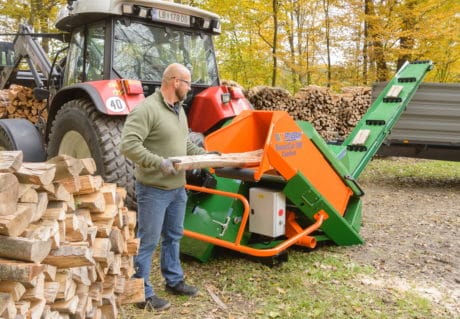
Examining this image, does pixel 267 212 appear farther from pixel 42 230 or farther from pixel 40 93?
pixel 40 93

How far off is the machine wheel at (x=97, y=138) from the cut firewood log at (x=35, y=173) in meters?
1.81

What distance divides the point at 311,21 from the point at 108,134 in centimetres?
1229

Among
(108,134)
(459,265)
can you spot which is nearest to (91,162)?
(108,134)

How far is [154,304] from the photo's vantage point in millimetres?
3367

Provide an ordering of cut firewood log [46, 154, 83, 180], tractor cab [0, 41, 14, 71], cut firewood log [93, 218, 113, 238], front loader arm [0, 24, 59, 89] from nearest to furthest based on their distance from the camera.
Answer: cut firewood log [46, 154, 83, 180] → cut firewood log [93, 218, 113, 238] → front loader arm [0, 24, 59, 89] → tractor cab [0, 41, 14, 71]

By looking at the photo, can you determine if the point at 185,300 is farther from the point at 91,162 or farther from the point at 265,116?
the point at 265,116

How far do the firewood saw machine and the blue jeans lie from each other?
1.47ft

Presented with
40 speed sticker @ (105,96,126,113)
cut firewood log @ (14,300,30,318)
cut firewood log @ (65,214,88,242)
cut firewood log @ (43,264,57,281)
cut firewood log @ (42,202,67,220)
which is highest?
40 speed sticker @ (105,96,126,113)

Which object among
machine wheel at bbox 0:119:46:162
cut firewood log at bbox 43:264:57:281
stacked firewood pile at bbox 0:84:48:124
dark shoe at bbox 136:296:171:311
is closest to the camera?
Result: cut firewood log at bbox 43:264:57:281

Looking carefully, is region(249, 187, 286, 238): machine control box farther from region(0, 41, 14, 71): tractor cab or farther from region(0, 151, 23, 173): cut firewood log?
region(0, 41, 14, 71): tractor cab

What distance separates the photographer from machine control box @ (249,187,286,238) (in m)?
3.97

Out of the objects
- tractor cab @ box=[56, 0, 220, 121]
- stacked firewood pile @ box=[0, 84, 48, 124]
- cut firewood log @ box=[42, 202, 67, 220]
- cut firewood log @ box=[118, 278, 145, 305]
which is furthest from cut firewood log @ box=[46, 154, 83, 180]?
stacked firewood pile @ box=[0, 84, 48, 124]

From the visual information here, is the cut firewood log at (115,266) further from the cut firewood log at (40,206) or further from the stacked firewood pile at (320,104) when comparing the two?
the stacked firewood pile at (320,104)

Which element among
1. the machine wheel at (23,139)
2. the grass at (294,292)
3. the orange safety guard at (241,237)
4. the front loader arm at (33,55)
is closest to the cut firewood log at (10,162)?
the grass at (294,292)
